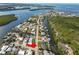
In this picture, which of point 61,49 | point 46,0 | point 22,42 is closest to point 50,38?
point 61,49

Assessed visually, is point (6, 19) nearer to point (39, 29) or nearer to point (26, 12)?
point (26, 12)

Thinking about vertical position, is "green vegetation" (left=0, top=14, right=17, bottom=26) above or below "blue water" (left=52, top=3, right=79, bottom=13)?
below

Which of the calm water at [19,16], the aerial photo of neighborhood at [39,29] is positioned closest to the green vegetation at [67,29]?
the aerial photo of neighborhood at [39,29]

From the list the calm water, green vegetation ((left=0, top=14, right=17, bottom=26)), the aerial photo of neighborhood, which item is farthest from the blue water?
green vegetation ((left=0, top=14, right=17, bottom=26))

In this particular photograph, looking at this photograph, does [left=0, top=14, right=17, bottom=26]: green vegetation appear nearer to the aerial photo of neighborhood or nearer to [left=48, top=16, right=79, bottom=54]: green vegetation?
the aerial photo of neighborhood

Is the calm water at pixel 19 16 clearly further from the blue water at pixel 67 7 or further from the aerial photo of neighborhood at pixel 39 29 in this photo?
the blue water at pixel 67 7

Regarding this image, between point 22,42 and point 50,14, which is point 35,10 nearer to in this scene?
point 50,14

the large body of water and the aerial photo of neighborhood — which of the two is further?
the large body of water
